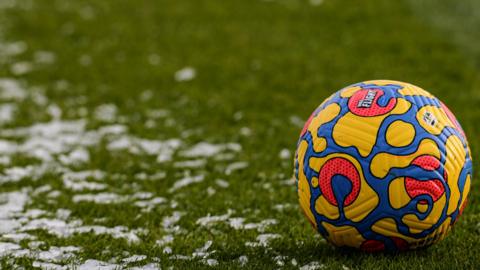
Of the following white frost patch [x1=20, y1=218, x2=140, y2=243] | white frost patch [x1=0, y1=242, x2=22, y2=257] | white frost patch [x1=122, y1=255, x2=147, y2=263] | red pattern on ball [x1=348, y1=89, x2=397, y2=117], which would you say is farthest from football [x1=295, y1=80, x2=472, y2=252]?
white frost patch [x1=0, y1=242, x2=22, y2=257]

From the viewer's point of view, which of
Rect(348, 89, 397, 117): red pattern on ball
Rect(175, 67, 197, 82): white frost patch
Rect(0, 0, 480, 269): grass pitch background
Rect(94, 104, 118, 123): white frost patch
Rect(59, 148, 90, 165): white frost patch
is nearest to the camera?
Rect(348, 89, 397, 117): red pattern on ball

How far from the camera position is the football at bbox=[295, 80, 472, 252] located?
16.2 feet

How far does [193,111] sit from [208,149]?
1711 mm

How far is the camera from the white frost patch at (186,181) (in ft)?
25.6

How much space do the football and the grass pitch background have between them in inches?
10.9

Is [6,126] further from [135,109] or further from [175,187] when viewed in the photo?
[175,187]

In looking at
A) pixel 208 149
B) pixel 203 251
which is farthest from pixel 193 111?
pixel 203 251

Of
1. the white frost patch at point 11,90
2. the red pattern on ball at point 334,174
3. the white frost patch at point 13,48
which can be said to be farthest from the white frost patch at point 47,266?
the white frost patch at point 13,48

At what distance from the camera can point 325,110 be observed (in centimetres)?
532

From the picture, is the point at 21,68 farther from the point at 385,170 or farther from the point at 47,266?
the point at 385,170

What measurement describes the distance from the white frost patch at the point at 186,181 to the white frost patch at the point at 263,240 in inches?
72.9

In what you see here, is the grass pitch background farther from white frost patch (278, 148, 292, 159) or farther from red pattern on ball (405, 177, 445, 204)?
red pattern on ball (405, 177, 445, 204)

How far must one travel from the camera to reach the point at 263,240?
602cm

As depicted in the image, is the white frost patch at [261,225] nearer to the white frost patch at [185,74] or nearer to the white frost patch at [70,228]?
the white frost patch at [70,228]
